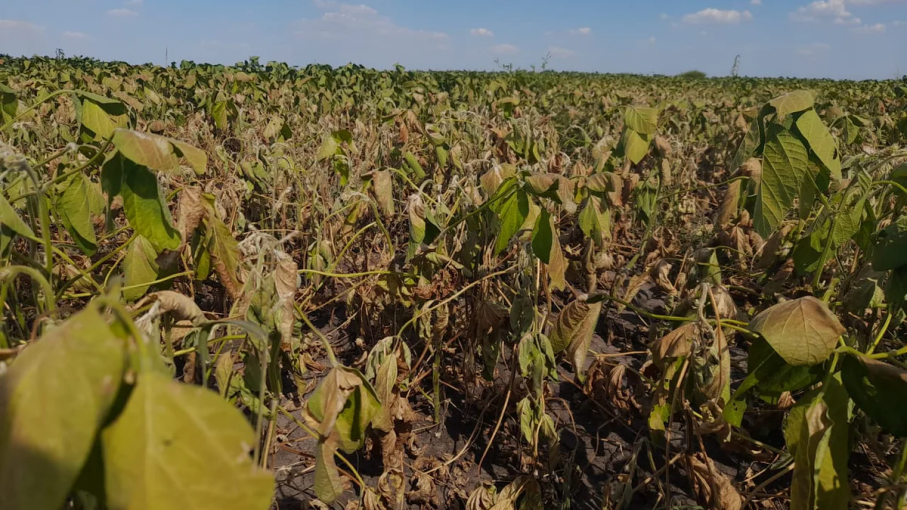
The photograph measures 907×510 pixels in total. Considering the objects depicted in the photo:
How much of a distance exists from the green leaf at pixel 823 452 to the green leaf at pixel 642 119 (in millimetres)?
1050

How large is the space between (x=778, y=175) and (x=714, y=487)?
2.43 feet

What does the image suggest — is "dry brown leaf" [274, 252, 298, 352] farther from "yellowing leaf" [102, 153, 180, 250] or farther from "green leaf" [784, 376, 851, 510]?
"green leaf" [784, 376, 851, 510]

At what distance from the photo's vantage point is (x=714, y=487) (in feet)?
4.40

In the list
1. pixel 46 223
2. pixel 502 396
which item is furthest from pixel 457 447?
pixel 46 223

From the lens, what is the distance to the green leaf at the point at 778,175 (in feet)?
3.63

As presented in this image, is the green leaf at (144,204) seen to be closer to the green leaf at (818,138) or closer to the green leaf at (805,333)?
the green leaf at (805,333)

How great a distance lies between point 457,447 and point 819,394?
127 centimetres

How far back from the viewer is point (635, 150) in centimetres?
188

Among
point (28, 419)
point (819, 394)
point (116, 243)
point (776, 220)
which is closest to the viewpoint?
point (28, 419)

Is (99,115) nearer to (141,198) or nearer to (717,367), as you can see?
(141,198)

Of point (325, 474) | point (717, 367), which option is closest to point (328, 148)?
point (325, 474)

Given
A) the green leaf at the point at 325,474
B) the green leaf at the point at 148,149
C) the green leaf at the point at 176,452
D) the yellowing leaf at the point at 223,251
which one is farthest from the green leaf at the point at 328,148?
the green leaf at the point at 176,452

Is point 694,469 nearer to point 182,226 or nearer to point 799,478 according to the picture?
point 799,478

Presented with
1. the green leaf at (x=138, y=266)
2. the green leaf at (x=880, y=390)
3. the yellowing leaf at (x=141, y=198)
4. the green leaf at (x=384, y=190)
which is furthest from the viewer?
the green leaf at (x=384, y=190)
